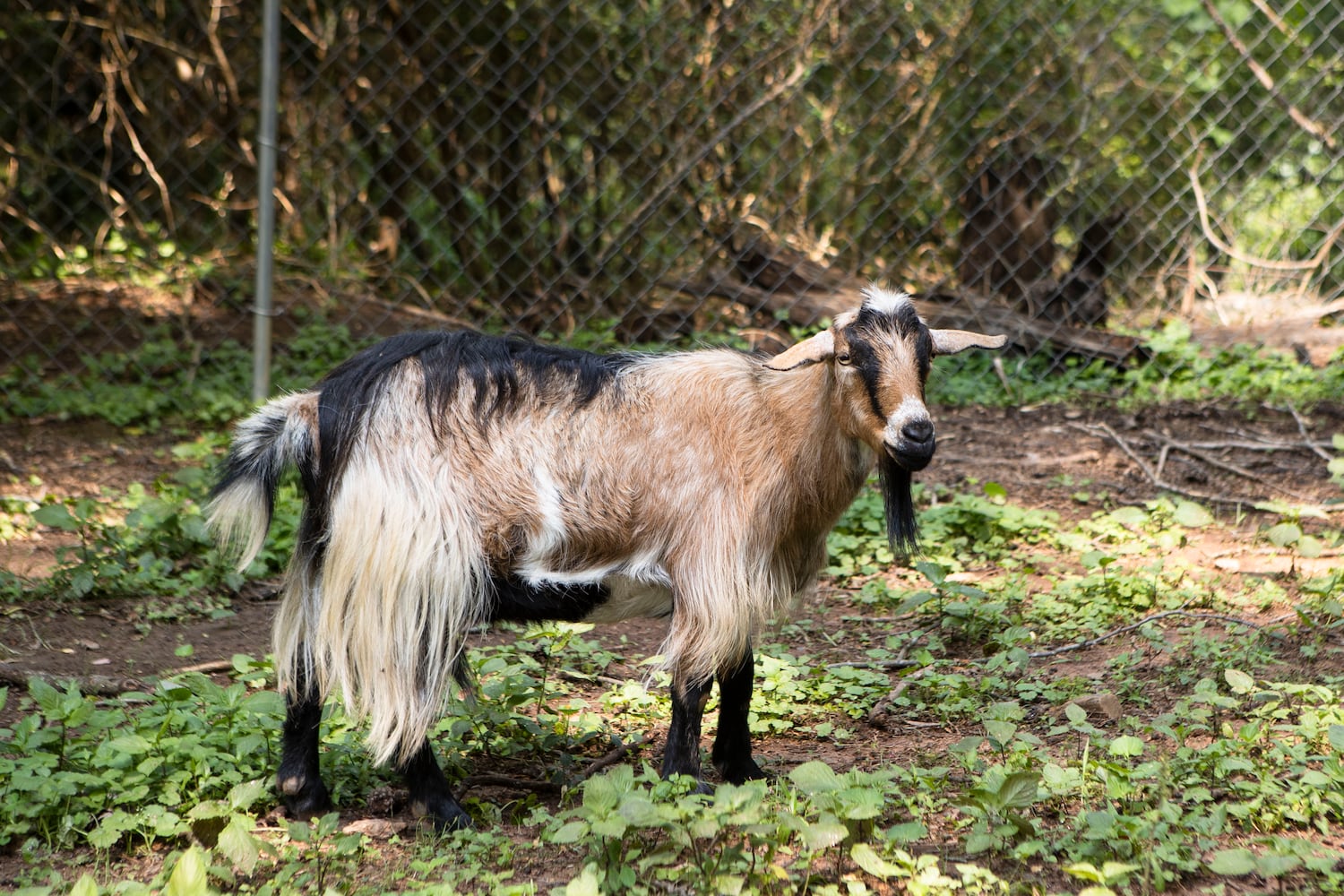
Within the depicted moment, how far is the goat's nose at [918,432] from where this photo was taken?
10.1ft

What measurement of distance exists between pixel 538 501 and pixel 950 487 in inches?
118

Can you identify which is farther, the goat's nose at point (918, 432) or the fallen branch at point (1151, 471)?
the fallen branch at point (1151, 471)

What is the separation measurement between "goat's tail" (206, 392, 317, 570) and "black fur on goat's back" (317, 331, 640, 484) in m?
0.06

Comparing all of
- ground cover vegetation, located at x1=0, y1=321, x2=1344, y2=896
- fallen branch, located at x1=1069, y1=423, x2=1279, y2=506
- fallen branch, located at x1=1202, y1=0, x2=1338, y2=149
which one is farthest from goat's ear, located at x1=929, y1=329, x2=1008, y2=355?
fallen branch, located at x1=1202, y1=0, x2=1338, y2=149

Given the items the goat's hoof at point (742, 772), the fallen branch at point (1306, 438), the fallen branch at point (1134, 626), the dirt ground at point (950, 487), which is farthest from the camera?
the fallen branch at point (1306, 438)

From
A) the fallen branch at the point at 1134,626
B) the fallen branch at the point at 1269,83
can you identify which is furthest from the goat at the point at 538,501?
the fallen branch at the point at 1269,83

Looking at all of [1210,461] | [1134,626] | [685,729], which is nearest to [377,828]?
[685,729]

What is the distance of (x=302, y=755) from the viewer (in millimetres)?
3229

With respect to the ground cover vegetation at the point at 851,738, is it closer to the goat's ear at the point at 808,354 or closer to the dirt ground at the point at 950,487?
the dirt ground at the point at 950,487

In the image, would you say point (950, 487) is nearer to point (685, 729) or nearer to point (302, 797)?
point (685, 729)

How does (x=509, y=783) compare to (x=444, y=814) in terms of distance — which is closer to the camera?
(x=444, y=814)

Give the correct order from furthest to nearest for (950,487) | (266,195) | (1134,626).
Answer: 1. (266,195)
2. (950,487)
3. (1134,626)

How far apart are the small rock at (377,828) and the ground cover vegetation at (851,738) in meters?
A: 0.03

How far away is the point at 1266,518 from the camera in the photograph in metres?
5.28
